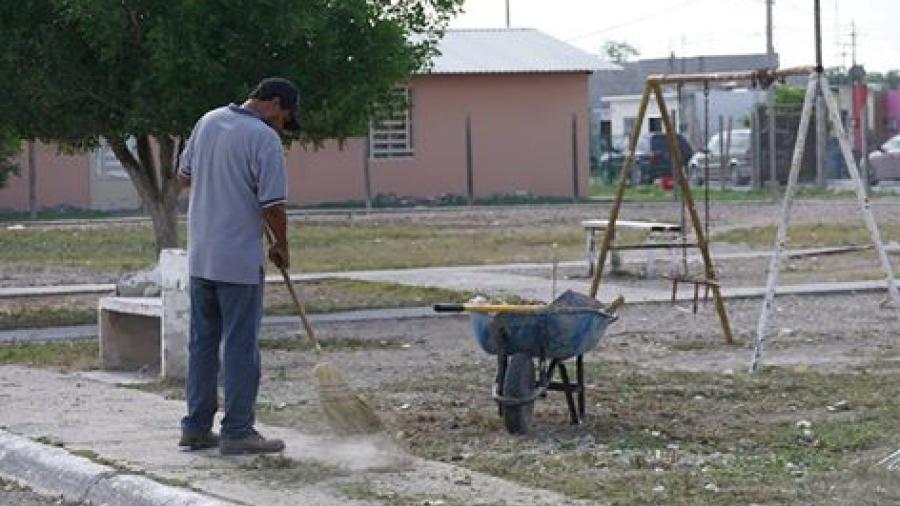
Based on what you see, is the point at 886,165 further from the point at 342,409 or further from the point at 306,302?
the point at 342,409

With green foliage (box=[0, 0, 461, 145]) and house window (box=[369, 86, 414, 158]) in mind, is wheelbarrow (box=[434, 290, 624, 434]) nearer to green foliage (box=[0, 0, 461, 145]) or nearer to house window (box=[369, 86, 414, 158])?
green foliage (box=[0, 0, 461, 145])

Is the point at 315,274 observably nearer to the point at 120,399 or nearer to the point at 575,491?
the point at 120,399

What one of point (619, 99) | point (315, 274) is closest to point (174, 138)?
point (315, 274)

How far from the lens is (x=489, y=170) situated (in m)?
52.6

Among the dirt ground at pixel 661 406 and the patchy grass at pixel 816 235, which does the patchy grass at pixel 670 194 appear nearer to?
the patchy grass at pixel 816 235

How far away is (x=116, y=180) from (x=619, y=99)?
28.2m

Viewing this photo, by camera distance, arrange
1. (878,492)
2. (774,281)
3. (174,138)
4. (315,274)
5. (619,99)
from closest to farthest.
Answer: (878,492), (774,281), (174,138), (315,274), (619,99)

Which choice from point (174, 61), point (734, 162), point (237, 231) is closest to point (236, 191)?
point (237, 231)

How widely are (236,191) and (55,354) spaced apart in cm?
644

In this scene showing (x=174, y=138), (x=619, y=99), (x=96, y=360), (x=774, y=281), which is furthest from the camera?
(x=619, y=99)

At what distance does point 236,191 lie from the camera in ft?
37.1

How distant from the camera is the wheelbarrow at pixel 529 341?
1182 centimetres

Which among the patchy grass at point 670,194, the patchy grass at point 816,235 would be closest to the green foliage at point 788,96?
the patchy grass at point 670,194

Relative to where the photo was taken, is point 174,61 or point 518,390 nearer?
point 518,390
